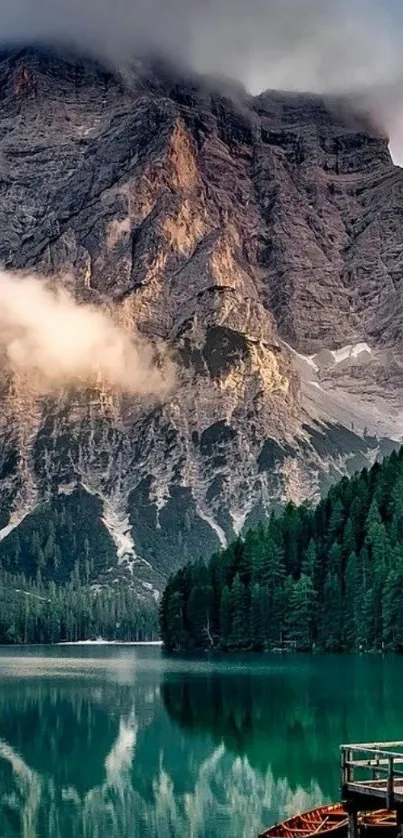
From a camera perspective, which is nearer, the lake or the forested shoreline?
the lake

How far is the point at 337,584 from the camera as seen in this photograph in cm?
17725

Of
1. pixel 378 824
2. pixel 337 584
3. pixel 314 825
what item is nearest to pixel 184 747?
pixel 314 825

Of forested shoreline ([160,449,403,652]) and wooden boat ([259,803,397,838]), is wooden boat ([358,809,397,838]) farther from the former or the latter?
forested shoreline ([160,449,403,652])

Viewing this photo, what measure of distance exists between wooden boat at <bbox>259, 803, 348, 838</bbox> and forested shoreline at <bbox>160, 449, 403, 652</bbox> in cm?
11146

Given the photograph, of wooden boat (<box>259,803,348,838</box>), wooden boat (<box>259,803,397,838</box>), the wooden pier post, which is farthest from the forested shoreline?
the wooden pier post

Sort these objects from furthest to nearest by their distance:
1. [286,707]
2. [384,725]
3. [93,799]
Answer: [286,707] → [384,725] → [93,799]

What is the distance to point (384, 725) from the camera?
82.8 m

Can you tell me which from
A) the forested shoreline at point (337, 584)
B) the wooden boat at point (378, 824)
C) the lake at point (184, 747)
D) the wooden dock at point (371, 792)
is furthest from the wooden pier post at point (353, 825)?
the forested shoreline at point (337, 584)

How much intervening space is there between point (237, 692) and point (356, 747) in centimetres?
6899

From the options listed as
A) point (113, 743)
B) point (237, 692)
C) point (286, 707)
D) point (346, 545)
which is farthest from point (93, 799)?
point (346, 545)

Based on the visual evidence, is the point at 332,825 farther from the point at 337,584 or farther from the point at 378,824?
the point at 337,584

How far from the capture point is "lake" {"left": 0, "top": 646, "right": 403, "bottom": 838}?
Answer: 206 ft

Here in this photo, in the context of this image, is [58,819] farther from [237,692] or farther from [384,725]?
[237,692]

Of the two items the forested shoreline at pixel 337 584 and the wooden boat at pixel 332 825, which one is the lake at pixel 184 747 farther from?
the forested shoreline at pixel 337 584
